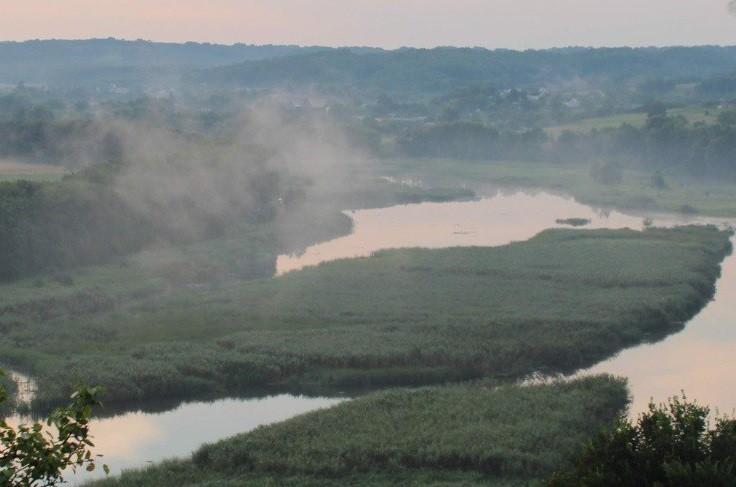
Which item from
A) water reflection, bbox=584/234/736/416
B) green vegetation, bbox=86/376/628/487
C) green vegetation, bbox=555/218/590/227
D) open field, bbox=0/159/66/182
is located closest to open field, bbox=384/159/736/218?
green vegetation, bbox=555/218/590/227

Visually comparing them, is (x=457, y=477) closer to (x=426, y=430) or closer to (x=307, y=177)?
(x=426, y=430)

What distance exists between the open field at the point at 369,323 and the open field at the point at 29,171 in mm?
27270

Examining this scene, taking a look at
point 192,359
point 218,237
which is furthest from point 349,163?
point 192,359

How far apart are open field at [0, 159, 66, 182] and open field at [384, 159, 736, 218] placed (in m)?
31.1

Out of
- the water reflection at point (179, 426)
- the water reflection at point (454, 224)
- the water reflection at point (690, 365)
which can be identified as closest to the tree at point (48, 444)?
the water reflection at point (179, 426)

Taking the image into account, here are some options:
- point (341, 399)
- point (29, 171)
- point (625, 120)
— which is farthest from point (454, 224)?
point (625, 120)

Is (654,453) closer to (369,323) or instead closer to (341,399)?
(341,399)

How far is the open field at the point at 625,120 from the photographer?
11169cm

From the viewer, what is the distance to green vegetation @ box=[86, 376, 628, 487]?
21922 mm

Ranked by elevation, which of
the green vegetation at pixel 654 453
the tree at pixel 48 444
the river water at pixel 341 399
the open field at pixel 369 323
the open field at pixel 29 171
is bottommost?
the river water at pixel 341 399

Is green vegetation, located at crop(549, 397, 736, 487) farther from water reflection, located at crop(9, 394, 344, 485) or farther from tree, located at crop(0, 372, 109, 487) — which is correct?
water reflection, located at crop(9, 394, 344, 485)

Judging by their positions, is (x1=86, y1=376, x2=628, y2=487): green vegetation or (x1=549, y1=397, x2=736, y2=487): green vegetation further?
(x1=86, y1=376, x2=628, y2=487): green vegetation

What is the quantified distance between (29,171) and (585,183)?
42.6 meters

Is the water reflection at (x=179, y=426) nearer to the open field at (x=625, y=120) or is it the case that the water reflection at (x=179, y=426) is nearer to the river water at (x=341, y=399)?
the river water at (x=341, y=399)
